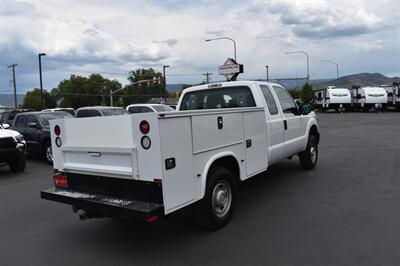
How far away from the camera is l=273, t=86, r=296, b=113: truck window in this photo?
25.5ft

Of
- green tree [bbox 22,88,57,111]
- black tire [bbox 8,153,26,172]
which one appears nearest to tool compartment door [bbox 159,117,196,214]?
black tire [bbox 8,153,26,172]

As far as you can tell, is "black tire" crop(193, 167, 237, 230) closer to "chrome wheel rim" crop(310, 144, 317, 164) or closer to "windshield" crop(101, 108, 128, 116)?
"chrome wheel rim" crop(310, 144, 317, 164)

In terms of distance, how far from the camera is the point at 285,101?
26.1ft

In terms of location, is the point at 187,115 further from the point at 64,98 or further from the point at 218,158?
the point at 64,98

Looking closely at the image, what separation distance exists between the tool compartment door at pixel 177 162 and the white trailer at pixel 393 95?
3839cm

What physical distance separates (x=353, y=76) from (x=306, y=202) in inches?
5507

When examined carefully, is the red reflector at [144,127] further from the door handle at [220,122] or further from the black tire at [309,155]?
the black tire at [309,155]

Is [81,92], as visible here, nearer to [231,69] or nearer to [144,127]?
[231,69]

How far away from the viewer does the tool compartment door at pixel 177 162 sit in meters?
4.37

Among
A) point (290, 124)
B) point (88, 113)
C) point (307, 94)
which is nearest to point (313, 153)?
point (290, 124)

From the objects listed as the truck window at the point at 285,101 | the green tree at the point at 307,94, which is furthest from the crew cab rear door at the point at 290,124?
the green tree at the point at 307,94

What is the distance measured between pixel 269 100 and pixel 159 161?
11.5ft

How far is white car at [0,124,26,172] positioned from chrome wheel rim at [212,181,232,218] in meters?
7.35

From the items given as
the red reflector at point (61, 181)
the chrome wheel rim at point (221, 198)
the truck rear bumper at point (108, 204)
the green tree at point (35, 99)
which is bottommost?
the chrome wheel rim at point (221, 198)
